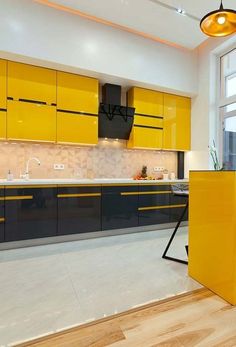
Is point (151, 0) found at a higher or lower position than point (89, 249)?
higher

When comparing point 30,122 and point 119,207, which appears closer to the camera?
point 30,122

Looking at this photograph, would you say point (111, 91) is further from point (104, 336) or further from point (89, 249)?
point (104, 336)

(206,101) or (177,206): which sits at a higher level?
(206,101)

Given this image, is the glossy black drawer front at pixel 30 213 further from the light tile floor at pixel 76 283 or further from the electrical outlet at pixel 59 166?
the electrical outlet at pixel 59 166

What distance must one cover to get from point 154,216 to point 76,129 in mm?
1984

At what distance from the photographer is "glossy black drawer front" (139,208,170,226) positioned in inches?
138

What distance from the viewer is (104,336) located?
126cm

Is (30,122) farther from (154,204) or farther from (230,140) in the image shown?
(230,140)

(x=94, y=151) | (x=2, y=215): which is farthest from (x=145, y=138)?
(x=2, y=215)

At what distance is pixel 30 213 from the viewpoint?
109 inches

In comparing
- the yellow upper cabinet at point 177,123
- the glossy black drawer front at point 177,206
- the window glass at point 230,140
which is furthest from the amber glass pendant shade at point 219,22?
the glossy black drawer front at point 177,206

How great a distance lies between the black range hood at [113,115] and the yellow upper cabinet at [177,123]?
0.82 metres

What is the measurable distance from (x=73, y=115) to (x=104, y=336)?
9.60 feet

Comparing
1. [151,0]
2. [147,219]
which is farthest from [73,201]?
[151,0]
